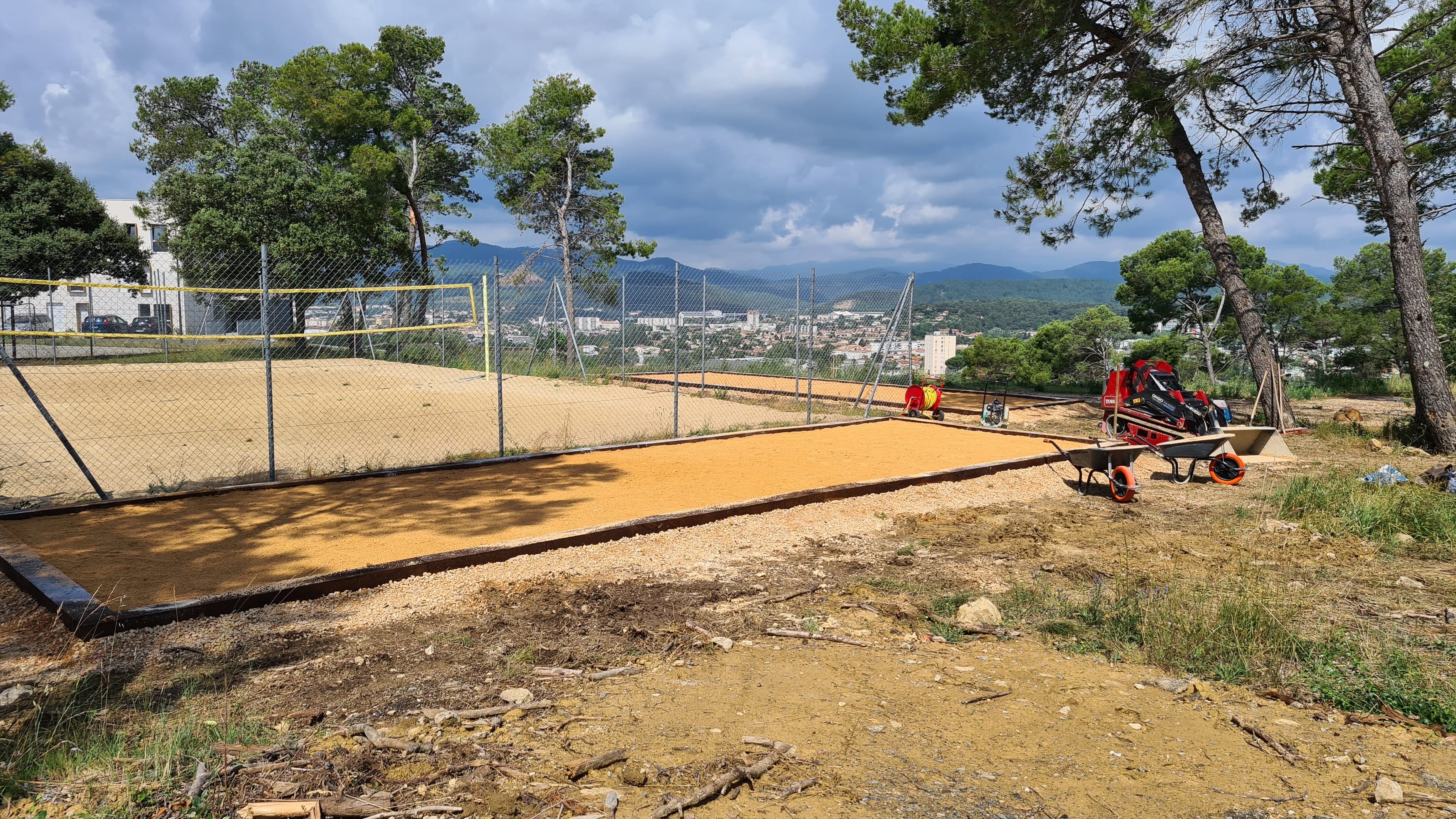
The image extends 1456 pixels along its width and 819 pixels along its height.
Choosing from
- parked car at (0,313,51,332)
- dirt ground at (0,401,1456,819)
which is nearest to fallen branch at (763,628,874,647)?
dirt ground at (0,401,1456,819)

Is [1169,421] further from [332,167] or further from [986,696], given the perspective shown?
[332,167]

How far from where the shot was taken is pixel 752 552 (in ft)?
20.1

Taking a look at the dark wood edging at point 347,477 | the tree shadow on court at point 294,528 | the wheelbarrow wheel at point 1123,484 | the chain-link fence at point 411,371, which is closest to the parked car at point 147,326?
the chain-link fence at point 411,371

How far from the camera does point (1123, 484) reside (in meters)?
7.88

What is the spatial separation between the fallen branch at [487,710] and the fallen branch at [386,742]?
217mm

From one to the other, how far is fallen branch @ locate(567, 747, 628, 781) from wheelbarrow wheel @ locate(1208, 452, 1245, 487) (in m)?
8.00

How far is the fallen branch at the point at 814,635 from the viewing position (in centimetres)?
421

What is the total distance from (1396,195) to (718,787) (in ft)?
44.3


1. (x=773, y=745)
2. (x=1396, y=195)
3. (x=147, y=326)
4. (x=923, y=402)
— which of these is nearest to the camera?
(x=773, y=745)

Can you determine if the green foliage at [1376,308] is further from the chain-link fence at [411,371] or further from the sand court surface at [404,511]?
the sand court surface at [404,511]

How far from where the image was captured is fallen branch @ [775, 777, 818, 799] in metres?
2.73

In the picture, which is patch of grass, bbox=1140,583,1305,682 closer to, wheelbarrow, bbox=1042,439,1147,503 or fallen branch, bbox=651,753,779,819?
fallen branch, bbox=651,753,779,819

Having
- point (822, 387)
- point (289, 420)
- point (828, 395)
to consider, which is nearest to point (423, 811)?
point (289, 420)

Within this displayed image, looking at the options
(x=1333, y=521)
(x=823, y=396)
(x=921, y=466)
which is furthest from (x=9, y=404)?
(x=1333, y=521)
